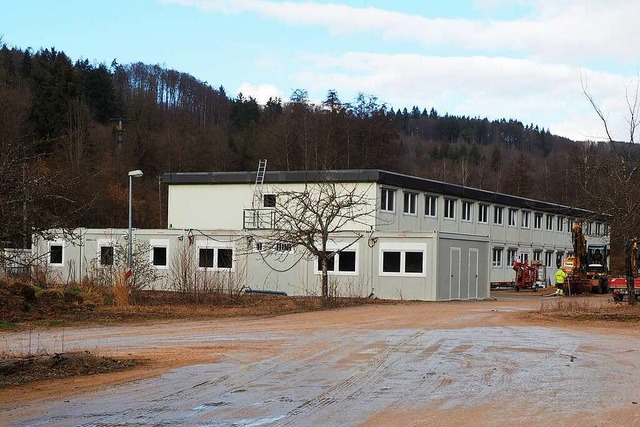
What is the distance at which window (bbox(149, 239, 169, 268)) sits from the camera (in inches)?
1708

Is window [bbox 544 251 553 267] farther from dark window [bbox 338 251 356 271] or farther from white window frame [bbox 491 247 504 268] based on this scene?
dark window [bbox 338 251 356 271]

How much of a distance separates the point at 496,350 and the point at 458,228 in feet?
118

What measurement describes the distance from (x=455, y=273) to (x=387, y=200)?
6687 millimetres

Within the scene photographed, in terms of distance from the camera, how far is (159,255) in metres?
43.8

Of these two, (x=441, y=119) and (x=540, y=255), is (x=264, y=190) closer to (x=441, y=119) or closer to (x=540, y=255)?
(x=540, y=255)

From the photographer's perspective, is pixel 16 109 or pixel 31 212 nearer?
pixel 31 212

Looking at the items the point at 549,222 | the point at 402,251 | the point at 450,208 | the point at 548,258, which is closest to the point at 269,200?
the point at 402,251

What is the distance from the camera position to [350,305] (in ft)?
103

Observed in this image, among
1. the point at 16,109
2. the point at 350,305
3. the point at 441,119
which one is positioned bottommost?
the point at 350,305

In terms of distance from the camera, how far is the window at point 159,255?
43.5m

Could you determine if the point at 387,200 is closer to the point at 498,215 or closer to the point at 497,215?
the point at 497,215

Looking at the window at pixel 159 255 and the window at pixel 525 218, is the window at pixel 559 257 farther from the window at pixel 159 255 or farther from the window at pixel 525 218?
the window at pixel 159 255

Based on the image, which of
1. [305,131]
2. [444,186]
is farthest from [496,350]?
[305,131]

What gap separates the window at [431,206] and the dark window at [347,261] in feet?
33.2
